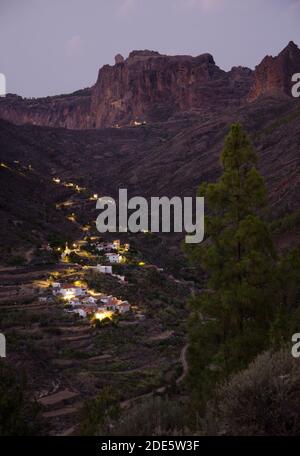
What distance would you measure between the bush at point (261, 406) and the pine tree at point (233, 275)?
3195 mm

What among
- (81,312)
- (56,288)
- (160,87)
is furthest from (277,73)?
(81,312)

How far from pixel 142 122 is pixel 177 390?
445 feet

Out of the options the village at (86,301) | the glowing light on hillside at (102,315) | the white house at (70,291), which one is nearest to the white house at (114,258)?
the village at (86,301)

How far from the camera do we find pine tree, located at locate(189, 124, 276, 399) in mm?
11094

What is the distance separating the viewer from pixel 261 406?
694cm

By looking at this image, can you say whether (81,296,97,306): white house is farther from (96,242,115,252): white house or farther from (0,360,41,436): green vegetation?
(0,360,41,436): green vegetation

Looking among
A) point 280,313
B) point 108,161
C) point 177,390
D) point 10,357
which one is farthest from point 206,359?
point 108,161

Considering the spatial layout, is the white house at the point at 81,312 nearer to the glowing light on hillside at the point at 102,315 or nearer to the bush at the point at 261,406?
the glowing light on hillside at the point at 102,315

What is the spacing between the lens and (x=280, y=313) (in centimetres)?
1092

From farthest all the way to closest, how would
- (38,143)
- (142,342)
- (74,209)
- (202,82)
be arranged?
(202,82) → (38,143) → (74,209) → (142,342)

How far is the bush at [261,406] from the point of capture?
6.78 m

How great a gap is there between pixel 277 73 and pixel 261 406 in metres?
120

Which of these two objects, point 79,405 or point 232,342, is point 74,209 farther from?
point 232,342

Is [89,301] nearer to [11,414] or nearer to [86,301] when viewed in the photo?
[86,301]
